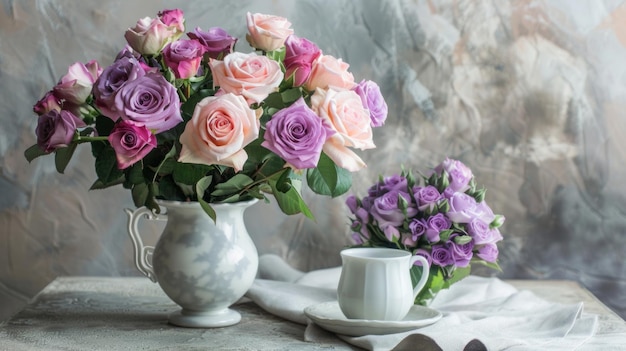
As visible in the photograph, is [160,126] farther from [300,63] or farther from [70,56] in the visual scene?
[70,56]

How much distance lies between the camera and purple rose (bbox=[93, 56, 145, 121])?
3.77 feet

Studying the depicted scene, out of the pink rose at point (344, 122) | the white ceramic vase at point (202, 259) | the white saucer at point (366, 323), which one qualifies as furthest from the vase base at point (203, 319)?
the pink rose at point (344, 122)

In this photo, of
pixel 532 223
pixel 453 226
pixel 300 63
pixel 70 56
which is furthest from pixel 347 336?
pixel 70 56

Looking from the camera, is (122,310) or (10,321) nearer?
(10,321)

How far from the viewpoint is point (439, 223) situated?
1.36 meters

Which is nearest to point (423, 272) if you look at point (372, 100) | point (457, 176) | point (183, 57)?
point (457, 176)

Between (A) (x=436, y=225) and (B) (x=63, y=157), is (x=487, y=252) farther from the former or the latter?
(B) (x=63, y=157)

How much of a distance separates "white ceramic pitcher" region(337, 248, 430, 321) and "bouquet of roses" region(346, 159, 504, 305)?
11 cm

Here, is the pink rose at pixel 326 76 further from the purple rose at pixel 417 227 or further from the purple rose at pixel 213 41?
the purple rose at pixel 417 227

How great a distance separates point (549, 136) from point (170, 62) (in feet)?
3.10

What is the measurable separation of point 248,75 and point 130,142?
0.62 ft

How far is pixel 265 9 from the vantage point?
1767mm

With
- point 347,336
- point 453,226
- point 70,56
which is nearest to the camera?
point 347,336

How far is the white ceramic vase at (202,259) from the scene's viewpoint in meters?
1.26
